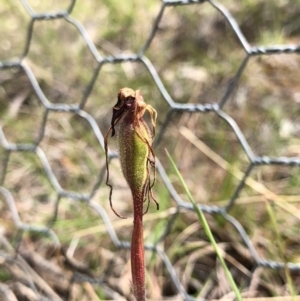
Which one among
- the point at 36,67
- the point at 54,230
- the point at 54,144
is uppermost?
the point at 36,67

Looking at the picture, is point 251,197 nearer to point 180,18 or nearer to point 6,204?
point 6,204

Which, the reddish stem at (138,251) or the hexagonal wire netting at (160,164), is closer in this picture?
the reddish stem at (138,251)

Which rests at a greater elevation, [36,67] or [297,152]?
[36,67]

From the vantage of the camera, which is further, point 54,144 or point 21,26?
point 21,26

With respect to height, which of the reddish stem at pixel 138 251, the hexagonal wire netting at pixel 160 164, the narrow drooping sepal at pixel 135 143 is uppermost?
the hexagonal wire netting at pixel 160 164

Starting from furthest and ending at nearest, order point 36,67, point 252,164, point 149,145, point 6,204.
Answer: point 36,67 < point 6,204 < point 252,164 < point 149,145

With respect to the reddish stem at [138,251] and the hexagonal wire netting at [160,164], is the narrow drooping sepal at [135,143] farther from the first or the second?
the hexagonal wire netting at [160,164]

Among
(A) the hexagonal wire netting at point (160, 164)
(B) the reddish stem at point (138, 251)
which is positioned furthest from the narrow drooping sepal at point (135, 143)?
(A) the hexagonal wire netting at point (160, 164)

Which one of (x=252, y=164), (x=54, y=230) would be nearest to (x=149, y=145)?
(x=252, y=164)

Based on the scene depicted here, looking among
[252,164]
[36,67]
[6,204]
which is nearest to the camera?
[252,164]

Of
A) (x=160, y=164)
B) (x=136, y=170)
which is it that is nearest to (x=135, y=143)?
(x=136, y=170)
